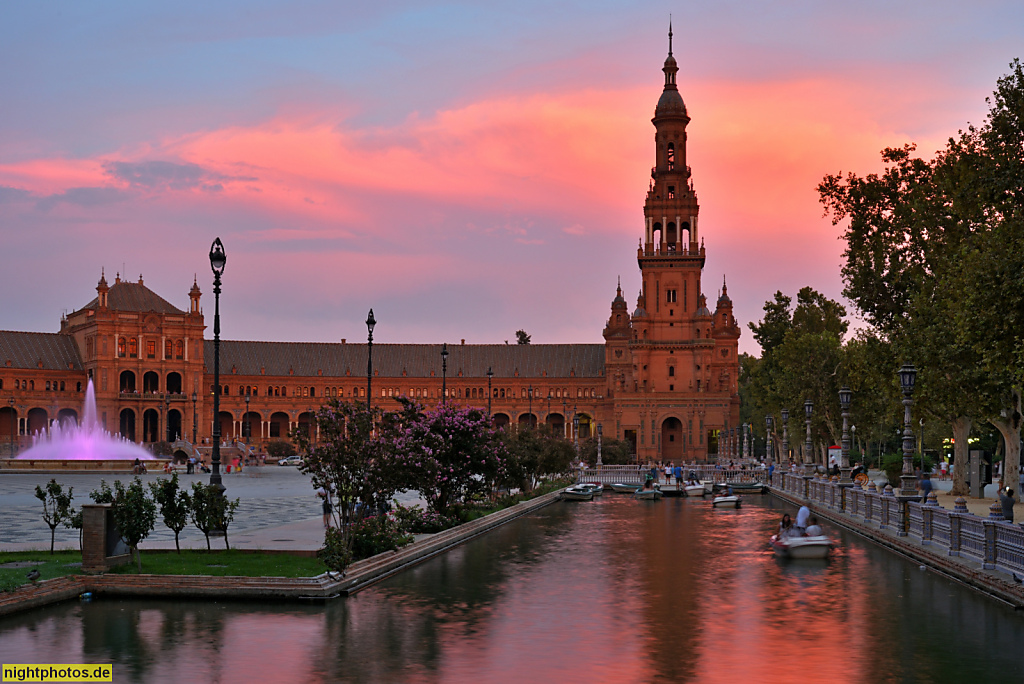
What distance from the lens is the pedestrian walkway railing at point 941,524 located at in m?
23.1

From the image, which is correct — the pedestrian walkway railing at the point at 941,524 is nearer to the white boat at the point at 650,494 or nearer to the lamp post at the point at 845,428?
the lamp post at the point at 845,428

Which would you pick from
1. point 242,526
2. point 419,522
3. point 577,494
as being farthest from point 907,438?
point 577,494

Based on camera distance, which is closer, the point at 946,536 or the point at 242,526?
the point at 946,536

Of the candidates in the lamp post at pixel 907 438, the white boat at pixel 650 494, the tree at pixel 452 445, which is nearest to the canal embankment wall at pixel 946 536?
the lamp post at pixel 907 438

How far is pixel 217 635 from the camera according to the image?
16906mm

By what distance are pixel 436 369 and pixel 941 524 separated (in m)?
143

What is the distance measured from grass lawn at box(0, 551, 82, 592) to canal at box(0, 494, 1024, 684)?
1332 mm

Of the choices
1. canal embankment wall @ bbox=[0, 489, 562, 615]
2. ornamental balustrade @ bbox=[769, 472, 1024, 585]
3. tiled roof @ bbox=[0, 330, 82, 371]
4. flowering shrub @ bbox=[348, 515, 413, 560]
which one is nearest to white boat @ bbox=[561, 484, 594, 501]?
ornamental balustrade @ bbox=[769, 472, 1024, 585]

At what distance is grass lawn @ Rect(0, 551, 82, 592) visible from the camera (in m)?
20.0

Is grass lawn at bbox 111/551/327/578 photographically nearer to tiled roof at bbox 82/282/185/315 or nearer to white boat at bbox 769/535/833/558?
white boat at bbox 769/535/833/558

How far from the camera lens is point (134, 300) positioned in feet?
528

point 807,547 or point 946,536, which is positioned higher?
point 946,536

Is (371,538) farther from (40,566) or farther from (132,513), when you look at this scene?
(40,566)

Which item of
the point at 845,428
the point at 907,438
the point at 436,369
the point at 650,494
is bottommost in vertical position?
the point at 650,494
